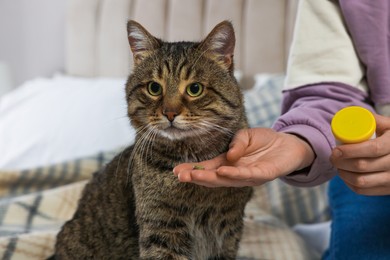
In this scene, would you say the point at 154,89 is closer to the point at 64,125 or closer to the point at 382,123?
the point at 382,123

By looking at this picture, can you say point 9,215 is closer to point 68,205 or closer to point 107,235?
point 68,205

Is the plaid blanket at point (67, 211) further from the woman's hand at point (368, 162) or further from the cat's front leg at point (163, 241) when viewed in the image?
the woman's hand at point (368, 162)

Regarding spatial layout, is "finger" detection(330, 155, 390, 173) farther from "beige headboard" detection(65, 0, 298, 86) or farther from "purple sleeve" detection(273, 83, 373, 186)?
"beige headboard" detection(65, 0, 298, 86)

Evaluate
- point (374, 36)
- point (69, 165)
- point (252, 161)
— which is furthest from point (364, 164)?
point (69, 165)

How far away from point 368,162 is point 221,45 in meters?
0.36

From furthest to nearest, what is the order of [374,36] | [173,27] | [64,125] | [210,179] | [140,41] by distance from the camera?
1. [173,27]
2. [64,125]
3. [374,36]
4. [140,41]
5. [210,179]

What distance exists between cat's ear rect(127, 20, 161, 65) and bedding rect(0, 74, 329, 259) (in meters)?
0.34

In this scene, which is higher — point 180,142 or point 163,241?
point 180,142

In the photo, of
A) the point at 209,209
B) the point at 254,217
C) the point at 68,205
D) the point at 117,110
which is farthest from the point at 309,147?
the point at 117,110

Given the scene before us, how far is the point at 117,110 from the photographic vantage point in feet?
6.69

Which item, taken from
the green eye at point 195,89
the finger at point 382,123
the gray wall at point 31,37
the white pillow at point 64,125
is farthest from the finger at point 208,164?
the gray wall at point 31,37

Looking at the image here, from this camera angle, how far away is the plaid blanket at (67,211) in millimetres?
1181

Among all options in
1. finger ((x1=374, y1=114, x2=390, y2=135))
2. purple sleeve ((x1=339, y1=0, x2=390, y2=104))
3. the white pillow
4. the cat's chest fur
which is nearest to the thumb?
the cat's chest fur

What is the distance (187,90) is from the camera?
0.87 metres
